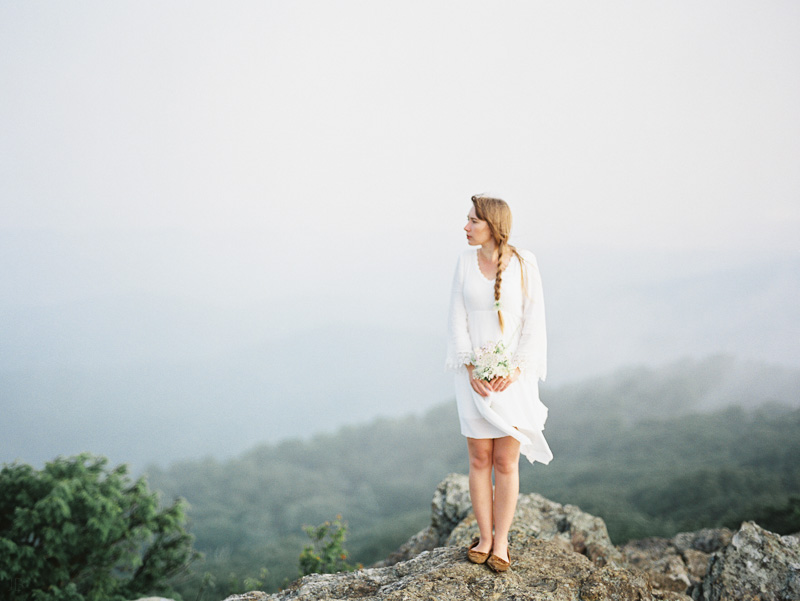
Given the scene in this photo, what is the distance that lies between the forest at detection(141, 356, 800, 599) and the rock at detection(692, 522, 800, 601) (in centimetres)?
454

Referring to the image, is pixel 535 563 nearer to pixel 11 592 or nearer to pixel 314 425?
pixel 11 592

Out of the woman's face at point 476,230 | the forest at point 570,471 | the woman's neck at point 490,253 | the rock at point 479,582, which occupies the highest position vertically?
the woman's face at point 476,230

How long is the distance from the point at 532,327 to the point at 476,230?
898 millimetres

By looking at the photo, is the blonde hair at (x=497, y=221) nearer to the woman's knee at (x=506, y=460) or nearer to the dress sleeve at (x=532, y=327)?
the dress sleeve at (x=532, y=327)

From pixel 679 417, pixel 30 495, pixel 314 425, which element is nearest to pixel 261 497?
pixel 314 425

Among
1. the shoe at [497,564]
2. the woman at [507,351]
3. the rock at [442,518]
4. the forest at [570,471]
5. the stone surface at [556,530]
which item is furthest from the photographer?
the forest at [570,471]

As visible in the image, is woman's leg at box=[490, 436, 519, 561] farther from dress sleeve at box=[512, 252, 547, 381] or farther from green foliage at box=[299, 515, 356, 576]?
green foliage at box=[299, 515, 356, 576]

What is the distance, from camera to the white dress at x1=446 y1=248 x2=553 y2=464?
4281 millimetres

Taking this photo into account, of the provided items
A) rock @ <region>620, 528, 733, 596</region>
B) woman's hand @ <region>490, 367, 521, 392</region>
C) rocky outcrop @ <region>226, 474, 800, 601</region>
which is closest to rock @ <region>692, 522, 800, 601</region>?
rocky outcrop @ <region>226, 474, 800, 601</region>

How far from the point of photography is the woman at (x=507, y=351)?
4254 millimetres

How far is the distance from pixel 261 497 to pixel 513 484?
53647mm

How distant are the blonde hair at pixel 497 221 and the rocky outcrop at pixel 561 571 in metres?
1.92

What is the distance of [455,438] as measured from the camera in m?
63.6

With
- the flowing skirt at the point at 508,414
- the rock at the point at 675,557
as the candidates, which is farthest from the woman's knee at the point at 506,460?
the rock at the point at 675,557
